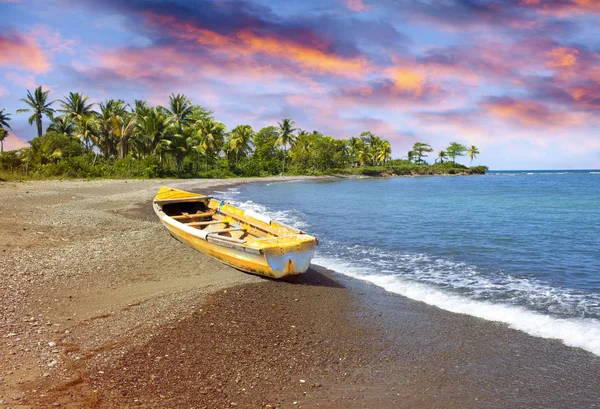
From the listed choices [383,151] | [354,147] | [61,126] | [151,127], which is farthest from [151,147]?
[383,151]

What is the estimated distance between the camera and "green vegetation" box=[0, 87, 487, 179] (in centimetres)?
4128

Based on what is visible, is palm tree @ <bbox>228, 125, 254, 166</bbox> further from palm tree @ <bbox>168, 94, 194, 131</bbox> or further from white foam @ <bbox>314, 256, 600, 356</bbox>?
white foam @ <bbox>314, 256, 600, 356</bbox>

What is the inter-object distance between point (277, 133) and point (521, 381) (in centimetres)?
8392

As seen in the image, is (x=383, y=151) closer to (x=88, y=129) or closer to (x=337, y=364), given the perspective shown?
(x=88, y=129)

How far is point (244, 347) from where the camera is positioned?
16.7 ft

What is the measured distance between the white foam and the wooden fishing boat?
1904 mm

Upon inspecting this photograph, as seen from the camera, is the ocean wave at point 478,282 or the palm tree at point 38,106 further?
the palm tree at point 38,106

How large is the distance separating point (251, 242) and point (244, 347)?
3371 millimetres

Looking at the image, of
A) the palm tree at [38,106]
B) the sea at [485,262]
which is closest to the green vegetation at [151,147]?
the palm tree at [38,106]

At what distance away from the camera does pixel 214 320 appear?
5875 millimetres

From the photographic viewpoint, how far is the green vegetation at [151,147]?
41.3m

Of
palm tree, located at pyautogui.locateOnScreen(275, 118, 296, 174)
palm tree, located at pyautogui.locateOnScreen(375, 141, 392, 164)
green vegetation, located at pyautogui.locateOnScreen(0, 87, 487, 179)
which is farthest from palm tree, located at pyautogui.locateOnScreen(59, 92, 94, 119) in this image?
palm tree, located at pyautogui.locateOnScreen(375, 141, 392, 164)

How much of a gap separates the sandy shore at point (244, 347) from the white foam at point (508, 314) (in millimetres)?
328

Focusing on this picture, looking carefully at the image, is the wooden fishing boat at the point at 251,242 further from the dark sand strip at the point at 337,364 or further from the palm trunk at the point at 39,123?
the palm trunk at the point at 39,123
